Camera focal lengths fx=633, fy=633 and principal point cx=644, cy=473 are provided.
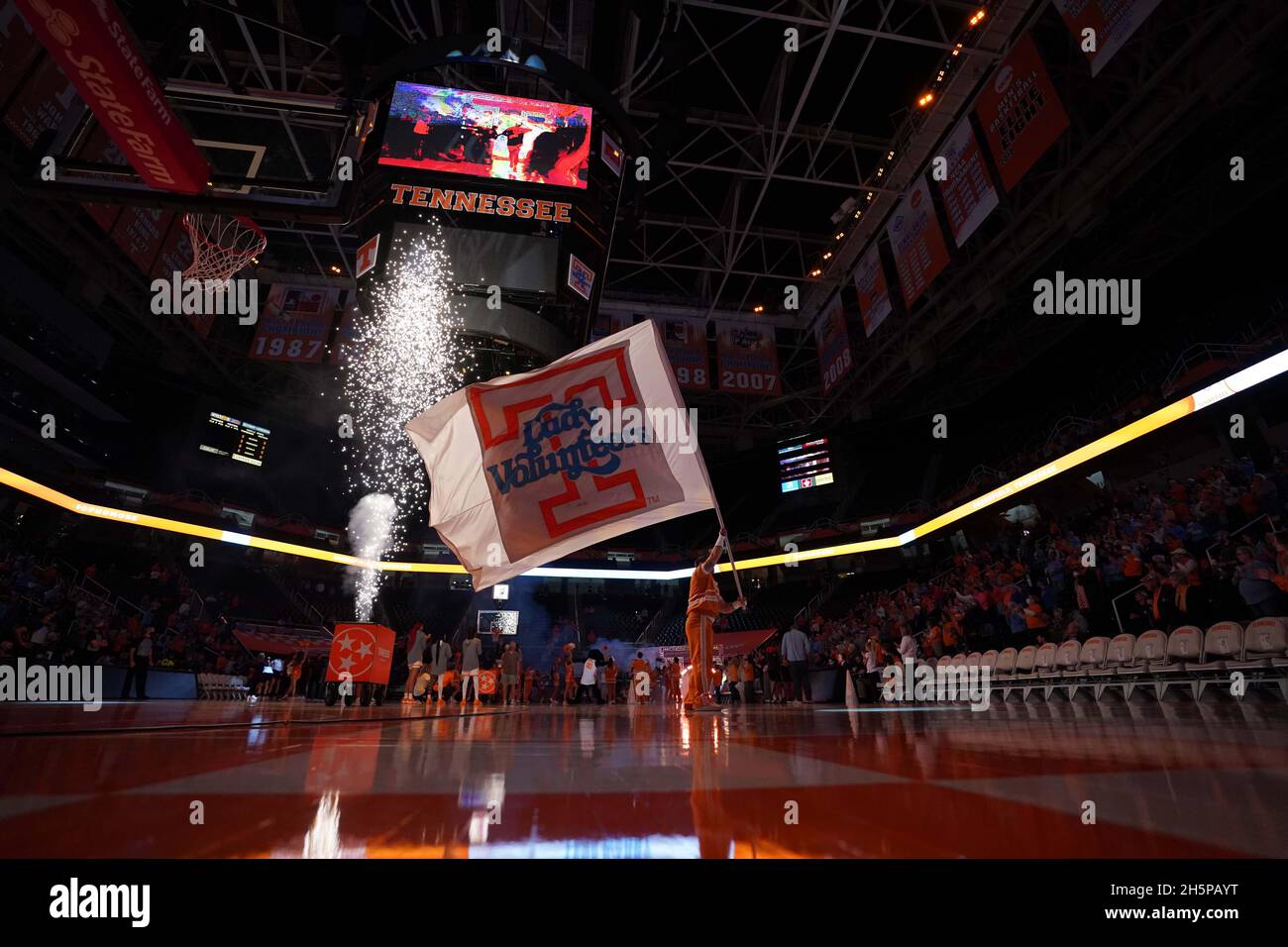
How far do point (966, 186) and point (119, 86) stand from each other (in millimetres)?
12498

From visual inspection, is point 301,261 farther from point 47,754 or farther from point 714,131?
point 47,754

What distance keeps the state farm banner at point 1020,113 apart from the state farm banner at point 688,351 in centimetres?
866

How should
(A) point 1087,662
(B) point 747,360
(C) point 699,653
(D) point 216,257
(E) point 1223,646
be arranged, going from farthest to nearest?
1. (B) point 747,360
2. (D) point 216,257
3. (A) point 1087,662
4. (C) point 699,653
5. (E) point 1223,646

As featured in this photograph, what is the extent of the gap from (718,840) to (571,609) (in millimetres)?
29779

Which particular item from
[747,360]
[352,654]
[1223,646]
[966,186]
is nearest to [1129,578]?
[1223,646]

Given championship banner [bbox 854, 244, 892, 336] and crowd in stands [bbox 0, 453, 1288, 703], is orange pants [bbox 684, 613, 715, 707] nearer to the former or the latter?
crowd in stands [bbox 0, 453, 1288, 703]

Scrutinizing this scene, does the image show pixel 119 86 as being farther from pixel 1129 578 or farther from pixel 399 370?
pixel 399 370

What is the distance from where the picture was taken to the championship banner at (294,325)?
16469 mm

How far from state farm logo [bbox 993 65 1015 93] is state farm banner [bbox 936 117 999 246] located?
0.81 metres

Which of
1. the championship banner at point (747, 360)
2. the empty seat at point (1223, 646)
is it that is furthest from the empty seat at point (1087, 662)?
the championship banner at point (747, 360)

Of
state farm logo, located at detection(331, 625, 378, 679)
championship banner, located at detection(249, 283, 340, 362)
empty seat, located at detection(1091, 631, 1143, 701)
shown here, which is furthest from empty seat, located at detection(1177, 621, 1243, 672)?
championship banner, located at detection(249, 283, 340, 362)

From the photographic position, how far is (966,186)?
11852 mm

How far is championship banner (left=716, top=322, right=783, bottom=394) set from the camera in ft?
60.3
